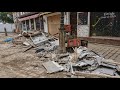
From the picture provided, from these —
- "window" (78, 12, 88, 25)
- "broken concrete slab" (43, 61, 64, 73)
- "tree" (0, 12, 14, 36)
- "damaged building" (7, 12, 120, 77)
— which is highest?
"tree" (0, 12, 14, 36)

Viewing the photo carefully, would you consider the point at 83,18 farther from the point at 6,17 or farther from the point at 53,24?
the point at 6,17

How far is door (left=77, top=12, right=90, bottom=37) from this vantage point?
32.2ft

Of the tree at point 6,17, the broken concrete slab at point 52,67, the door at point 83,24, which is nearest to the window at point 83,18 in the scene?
the door at point 83,24

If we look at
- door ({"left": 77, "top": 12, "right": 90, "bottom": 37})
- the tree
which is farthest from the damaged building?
the tree

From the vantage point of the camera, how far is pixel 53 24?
1431 cm

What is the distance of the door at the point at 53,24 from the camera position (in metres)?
13.6

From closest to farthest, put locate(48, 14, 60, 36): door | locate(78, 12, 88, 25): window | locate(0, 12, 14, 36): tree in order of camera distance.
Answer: locate(78, 12, 88, 25): window
locate(48, 14, 60, 36): door
locate(0, 12, 14, 36): tree

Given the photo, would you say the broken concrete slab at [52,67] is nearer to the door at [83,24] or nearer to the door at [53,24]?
the door at [83,24]

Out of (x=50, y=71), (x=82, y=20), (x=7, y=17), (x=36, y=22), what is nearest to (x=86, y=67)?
(x=50, y=71)

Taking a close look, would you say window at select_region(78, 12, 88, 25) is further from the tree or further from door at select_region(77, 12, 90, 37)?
the tree

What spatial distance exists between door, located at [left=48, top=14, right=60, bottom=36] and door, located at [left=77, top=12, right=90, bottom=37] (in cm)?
355

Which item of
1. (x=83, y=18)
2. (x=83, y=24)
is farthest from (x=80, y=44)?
(x=83, y=18)
